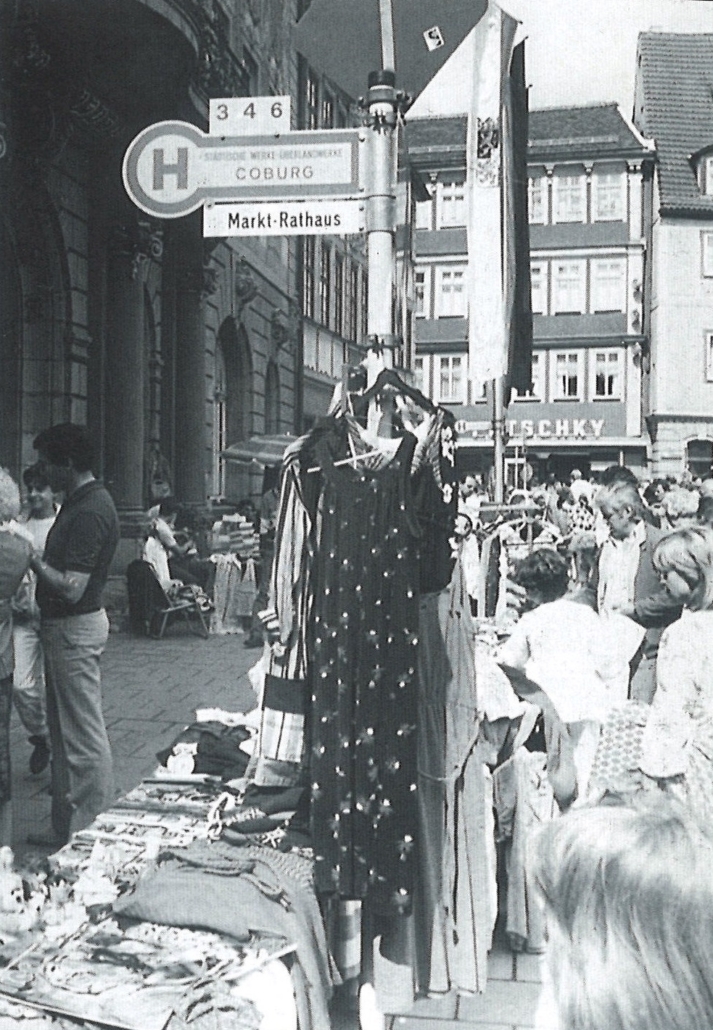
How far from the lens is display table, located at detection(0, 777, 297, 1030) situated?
2.03 metres

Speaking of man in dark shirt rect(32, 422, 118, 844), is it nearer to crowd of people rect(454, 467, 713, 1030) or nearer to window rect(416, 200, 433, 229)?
crowd of people rect(454, 467, 713, 1030)

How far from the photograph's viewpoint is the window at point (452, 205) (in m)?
8.51

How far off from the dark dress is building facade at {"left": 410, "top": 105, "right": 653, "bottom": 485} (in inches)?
148

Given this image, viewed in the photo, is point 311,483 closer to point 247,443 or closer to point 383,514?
point 383,514

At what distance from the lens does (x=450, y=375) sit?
26.2ft

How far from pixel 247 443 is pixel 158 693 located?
1879 millimetres

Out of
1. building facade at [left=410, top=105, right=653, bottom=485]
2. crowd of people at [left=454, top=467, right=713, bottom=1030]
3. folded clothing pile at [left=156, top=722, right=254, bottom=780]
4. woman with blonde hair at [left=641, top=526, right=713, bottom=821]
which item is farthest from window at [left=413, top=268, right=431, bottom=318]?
woman with blonde hair at [left=641, top=526, right=713, bottom=821]

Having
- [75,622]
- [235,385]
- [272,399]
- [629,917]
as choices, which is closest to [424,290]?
[235,385]

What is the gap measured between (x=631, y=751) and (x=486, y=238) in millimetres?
3621

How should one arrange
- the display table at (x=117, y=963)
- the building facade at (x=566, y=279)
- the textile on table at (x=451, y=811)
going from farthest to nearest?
the building facade at (x=566, y=279) → the textile on table at (x=451, y=811) → the display table at (x=117, y=963)

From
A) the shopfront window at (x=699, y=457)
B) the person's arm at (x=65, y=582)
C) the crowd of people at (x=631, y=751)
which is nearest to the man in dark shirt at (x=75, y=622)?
the person's arm at (x=65, y=582)

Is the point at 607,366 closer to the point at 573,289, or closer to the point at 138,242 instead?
the point at 573,289

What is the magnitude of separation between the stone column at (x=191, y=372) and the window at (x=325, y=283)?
85cm

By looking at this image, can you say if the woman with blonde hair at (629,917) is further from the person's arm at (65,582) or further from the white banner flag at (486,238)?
the white banner flag at (486,238)
